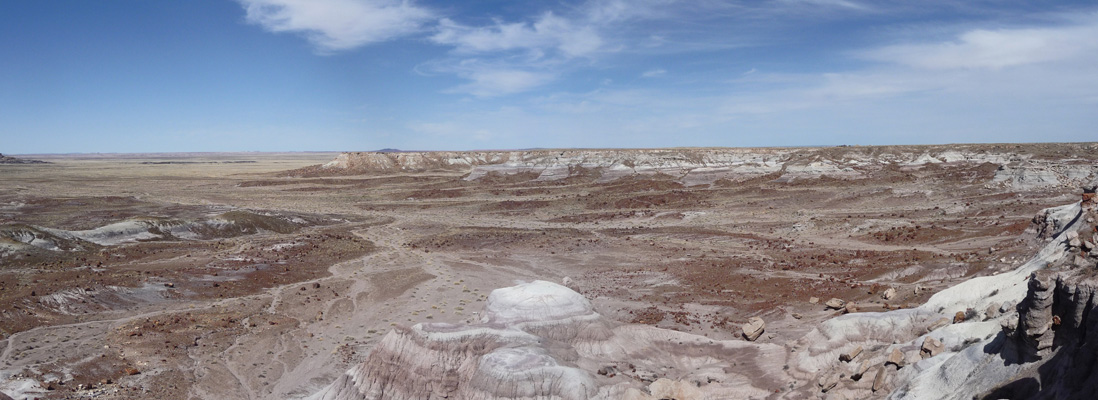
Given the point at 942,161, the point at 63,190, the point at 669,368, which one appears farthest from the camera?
the point at 63,190

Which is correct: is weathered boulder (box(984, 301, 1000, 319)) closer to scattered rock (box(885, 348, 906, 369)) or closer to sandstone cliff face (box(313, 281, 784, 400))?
scattered rock (box(885, 348, 906, 369))

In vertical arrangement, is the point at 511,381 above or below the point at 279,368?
above

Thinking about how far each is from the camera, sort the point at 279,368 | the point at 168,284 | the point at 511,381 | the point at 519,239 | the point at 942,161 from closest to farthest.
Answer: the point at 511,381, the point at 279,368, the point at 168,284, the point at 519,239, the point at 942,161

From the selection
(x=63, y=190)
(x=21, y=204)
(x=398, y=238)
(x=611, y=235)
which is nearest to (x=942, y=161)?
(x=611, y=235)

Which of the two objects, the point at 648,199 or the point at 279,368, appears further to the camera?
the point at 648,199

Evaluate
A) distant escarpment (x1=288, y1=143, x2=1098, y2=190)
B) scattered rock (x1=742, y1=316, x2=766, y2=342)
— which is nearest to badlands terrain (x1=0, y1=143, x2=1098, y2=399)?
scattered rock (x1=742, y1=316, x2=766, y2=342)

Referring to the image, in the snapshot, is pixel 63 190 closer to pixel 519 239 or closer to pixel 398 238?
pixel 398 238
